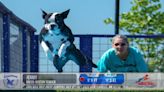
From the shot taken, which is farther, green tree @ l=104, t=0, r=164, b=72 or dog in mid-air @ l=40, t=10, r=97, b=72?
green tree @ l=104, t=0, r=164, b=72

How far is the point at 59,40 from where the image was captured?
8961mm

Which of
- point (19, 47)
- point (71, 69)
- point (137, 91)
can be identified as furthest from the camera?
point (19, 47)

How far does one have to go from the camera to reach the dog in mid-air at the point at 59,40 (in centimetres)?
878

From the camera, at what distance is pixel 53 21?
29.4 feet

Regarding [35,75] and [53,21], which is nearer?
[35,75]

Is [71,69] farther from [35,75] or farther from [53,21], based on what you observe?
[35,75]

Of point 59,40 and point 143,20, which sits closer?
point 59,40

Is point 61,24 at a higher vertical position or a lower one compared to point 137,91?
higher

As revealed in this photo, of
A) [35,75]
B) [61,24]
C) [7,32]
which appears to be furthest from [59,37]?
[35,75]

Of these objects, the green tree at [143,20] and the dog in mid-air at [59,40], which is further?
the green tree at [143,20]

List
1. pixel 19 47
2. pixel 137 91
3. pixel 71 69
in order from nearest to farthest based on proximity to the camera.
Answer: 1. pixel 137 91
2. pixel 71 69
3. pixel 19 47

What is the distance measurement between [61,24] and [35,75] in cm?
350

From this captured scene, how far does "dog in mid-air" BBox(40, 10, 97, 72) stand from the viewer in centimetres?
878

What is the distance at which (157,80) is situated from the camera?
5523mm
